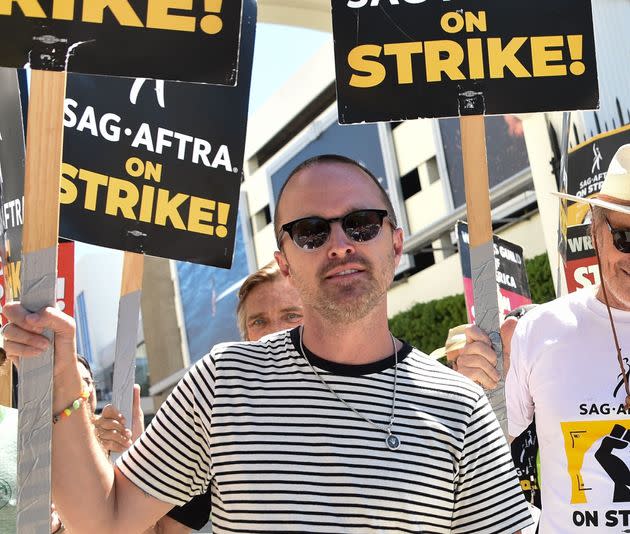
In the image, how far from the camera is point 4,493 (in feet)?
10.0

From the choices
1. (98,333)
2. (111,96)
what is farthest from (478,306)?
(98,333)

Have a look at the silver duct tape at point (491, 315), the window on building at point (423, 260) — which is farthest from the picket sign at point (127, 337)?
the window on building at point (423, 260)

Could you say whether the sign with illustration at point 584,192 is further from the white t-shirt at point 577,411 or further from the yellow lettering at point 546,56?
the yellow lettering at point 546,56

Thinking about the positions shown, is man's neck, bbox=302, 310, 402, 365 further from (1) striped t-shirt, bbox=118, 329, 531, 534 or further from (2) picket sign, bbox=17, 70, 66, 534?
(2) picket sign, bbox=17, 70, 66, 534

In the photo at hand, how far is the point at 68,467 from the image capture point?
188cm

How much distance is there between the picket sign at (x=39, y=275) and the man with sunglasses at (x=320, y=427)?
0.09 ft

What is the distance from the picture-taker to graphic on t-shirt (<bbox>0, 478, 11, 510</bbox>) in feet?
10.00

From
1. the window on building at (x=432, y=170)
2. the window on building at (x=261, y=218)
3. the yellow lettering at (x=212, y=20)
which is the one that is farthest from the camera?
the window on building at (x=261, y=218)

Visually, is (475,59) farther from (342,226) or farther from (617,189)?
(342,226)

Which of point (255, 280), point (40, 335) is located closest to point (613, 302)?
point (255, 280)

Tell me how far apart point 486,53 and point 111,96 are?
55.0 inches

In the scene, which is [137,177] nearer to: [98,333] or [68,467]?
[68,467]

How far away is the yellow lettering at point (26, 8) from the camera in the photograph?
2.16m

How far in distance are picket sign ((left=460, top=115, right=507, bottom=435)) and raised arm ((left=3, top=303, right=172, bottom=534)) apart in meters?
1.03
